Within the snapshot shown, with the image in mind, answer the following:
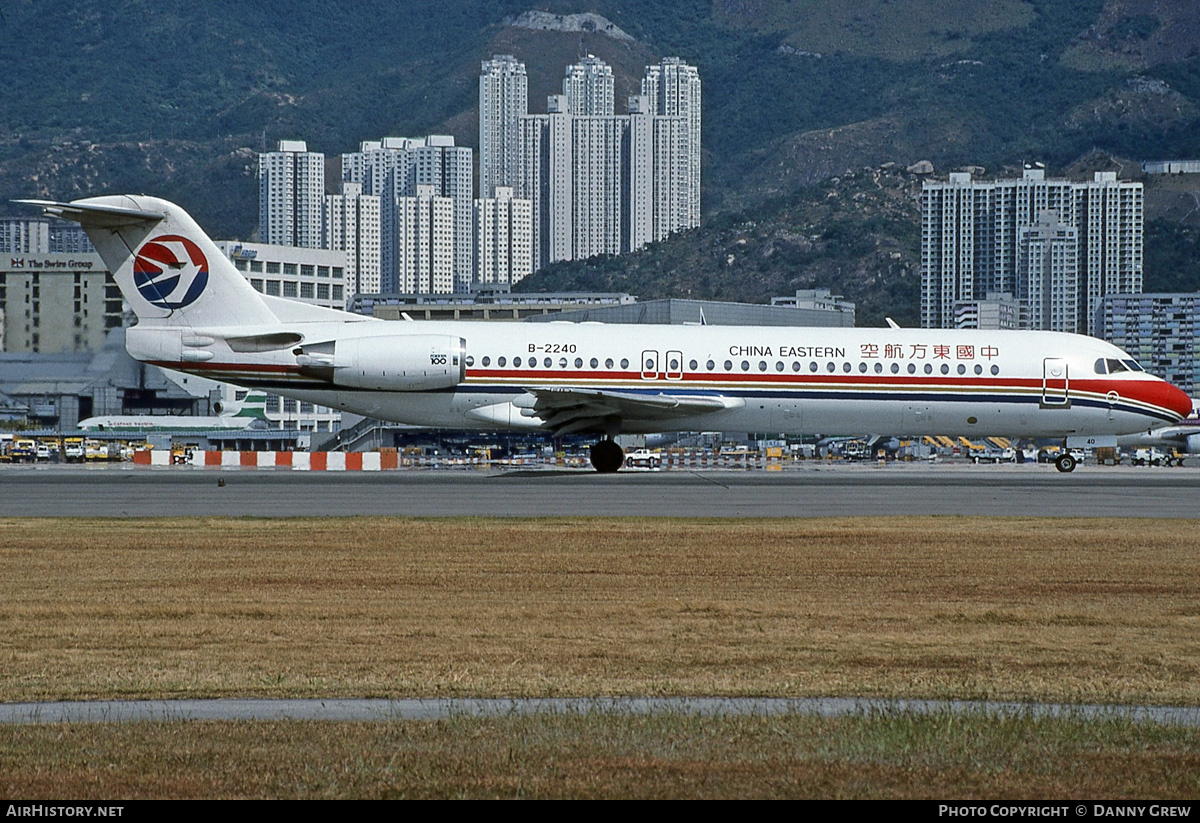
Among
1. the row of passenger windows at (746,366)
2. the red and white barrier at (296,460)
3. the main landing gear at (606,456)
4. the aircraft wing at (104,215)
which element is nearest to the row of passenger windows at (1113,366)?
the row of passenger windows at (746,366)

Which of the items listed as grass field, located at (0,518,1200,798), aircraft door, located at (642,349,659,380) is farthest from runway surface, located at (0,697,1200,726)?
aircraft door, located at (642,349,659,380)

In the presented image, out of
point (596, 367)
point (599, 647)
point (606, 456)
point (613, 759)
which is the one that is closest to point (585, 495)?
point (596, 367)

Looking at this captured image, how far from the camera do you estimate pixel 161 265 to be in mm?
37344

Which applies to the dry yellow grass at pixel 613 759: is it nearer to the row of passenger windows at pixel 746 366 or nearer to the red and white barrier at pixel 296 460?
the row of passenger windows at pixel 746 366

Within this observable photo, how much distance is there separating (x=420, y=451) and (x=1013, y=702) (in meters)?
68.9

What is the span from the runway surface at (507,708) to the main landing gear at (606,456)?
29495 mm

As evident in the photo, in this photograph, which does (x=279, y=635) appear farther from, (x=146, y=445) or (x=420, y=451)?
(x=146, y=445)

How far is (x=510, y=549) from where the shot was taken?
66.5 ft

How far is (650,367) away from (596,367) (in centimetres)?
137

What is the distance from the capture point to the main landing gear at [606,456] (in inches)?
1583

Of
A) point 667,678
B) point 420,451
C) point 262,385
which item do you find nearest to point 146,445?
point 420,451

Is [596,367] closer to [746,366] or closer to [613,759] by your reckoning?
[746,366]

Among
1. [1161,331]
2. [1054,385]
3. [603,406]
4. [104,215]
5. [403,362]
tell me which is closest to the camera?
[104,215]

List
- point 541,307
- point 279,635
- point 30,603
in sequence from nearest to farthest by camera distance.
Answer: point 279,635 → point 30,603 → point 541,307
